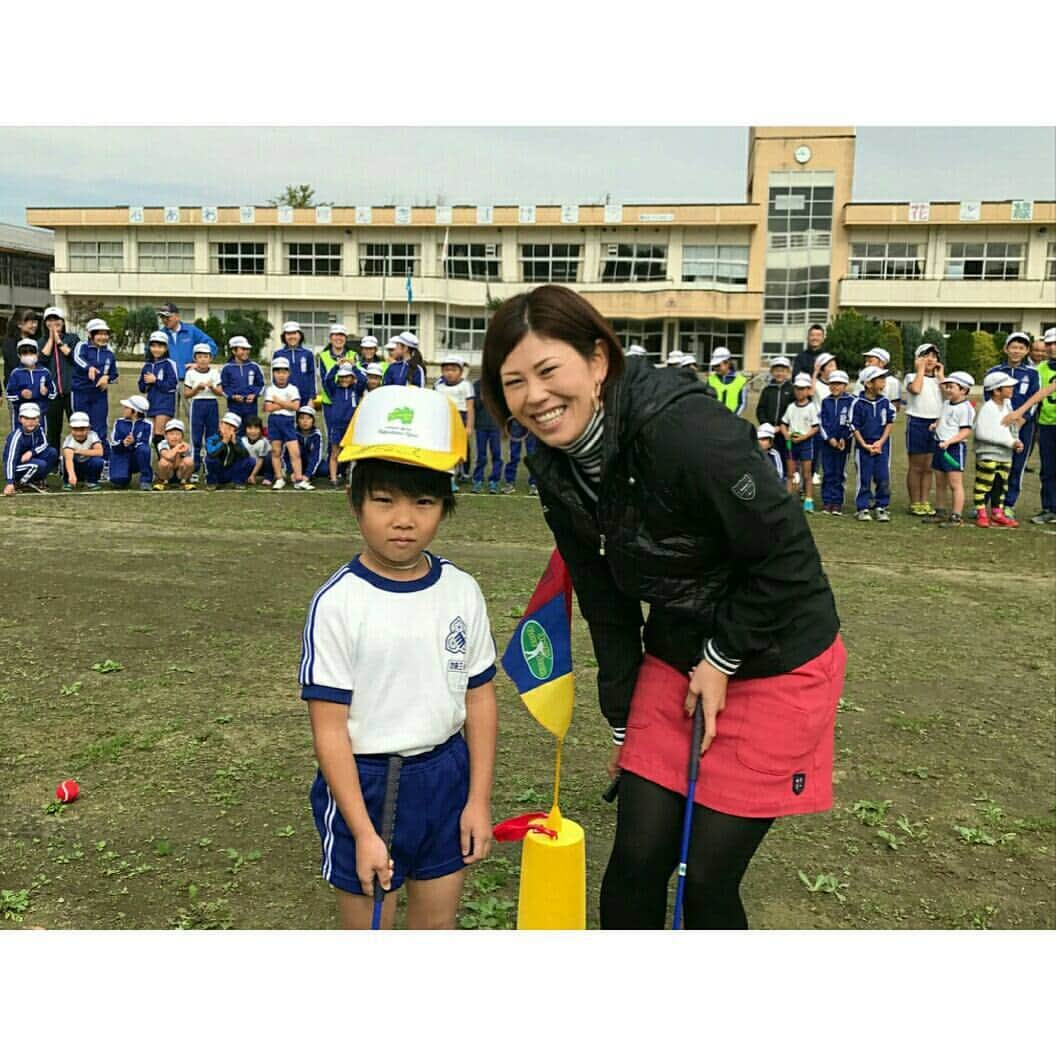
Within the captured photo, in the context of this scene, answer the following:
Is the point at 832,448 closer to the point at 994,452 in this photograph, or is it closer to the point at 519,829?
the point at 994,452

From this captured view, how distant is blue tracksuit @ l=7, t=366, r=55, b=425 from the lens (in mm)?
12703

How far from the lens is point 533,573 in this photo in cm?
848

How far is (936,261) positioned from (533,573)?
4773 cm

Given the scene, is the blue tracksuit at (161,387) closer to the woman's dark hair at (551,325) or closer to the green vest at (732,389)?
the green vest at (732,389)

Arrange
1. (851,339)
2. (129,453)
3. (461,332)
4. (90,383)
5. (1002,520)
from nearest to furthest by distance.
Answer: (1002,520) < (129,453) < (90,383) < (851,339) < (461,332)

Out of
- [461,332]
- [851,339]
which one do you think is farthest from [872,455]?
[461,332]

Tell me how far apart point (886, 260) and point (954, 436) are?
141 ft

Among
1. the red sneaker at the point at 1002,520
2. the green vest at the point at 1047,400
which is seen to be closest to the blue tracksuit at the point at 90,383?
the red sneaker at the point at 1002,520

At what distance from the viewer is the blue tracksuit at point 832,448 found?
41.5 feet

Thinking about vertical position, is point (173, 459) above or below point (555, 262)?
below

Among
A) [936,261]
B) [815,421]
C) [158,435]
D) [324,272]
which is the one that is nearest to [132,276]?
[324,272]

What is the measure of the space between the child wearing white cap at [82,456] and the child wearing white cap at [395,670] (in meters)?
11.1

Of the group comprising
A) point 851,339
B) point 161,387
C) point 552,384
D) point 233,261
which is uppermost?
point 233,261

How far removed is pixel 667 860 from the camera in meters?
2.56
